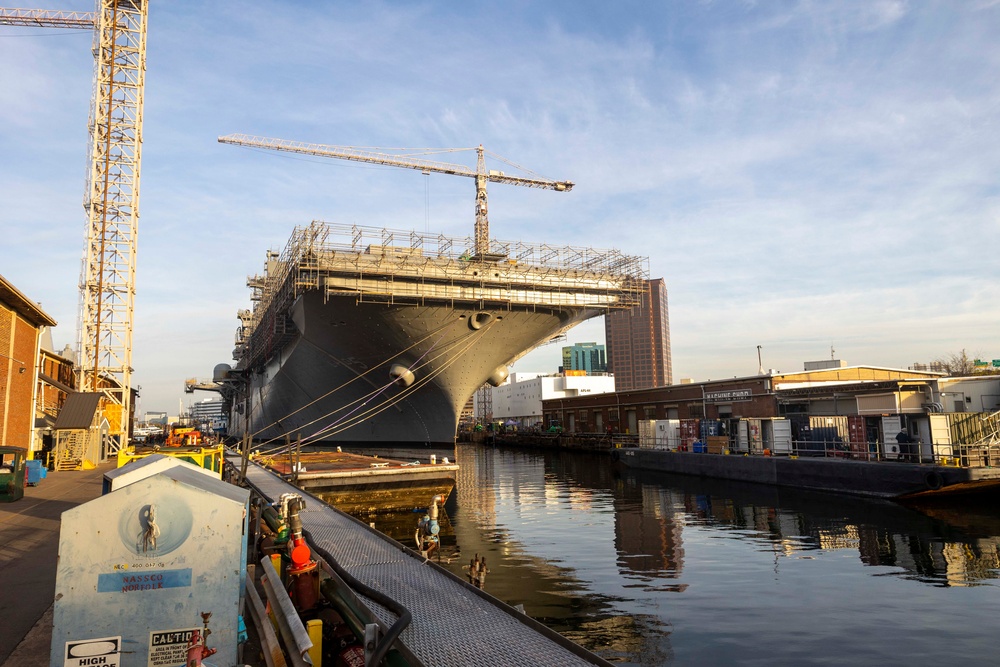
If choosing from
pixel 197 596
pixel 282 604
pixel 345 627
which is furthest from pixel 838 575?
pixel 197 596

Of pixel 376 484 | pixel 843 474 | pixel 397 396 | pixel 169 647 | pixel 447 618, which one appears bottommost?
pixel 843 474

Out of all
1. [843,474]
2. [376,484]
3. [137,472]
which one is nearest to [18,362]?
[376,484]

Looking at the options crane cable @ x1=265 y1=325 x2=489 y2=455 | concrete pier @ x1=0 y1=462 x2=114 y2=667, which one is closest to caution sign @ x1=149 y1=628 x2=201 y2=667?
concrete pier @ x1=0 y1=462 x2=114 y2=667

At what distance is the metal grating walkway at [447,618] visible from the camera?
19.0 feet

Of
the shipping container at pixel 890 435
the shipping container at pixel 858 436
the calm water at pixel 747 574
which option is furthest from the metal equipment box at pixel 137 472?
the shipping container at pixel 858 436

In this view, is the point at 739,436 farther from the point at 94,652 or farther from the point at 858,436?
the point at 94,652

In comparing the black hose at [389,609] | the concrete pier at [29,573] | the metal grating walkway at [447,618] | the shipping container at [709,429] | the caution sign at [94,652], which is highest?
the shipping container at [709,429]

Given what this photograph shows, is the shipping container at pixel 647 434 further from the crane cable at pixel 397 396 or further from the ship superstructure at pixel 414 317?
the crane cable at pixel 397 396

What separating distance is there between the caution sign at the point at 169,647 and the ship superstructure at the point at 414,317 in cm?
2575

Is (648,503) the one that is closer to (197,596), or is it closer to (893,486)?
(893,486)

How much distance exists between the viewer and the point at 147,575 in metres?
5.93

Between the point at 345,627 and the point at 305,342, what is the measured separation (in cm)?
3343

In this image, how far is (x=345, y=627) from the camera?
7582 mm

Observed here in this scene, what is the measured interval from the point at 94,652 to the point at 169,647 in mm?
616
